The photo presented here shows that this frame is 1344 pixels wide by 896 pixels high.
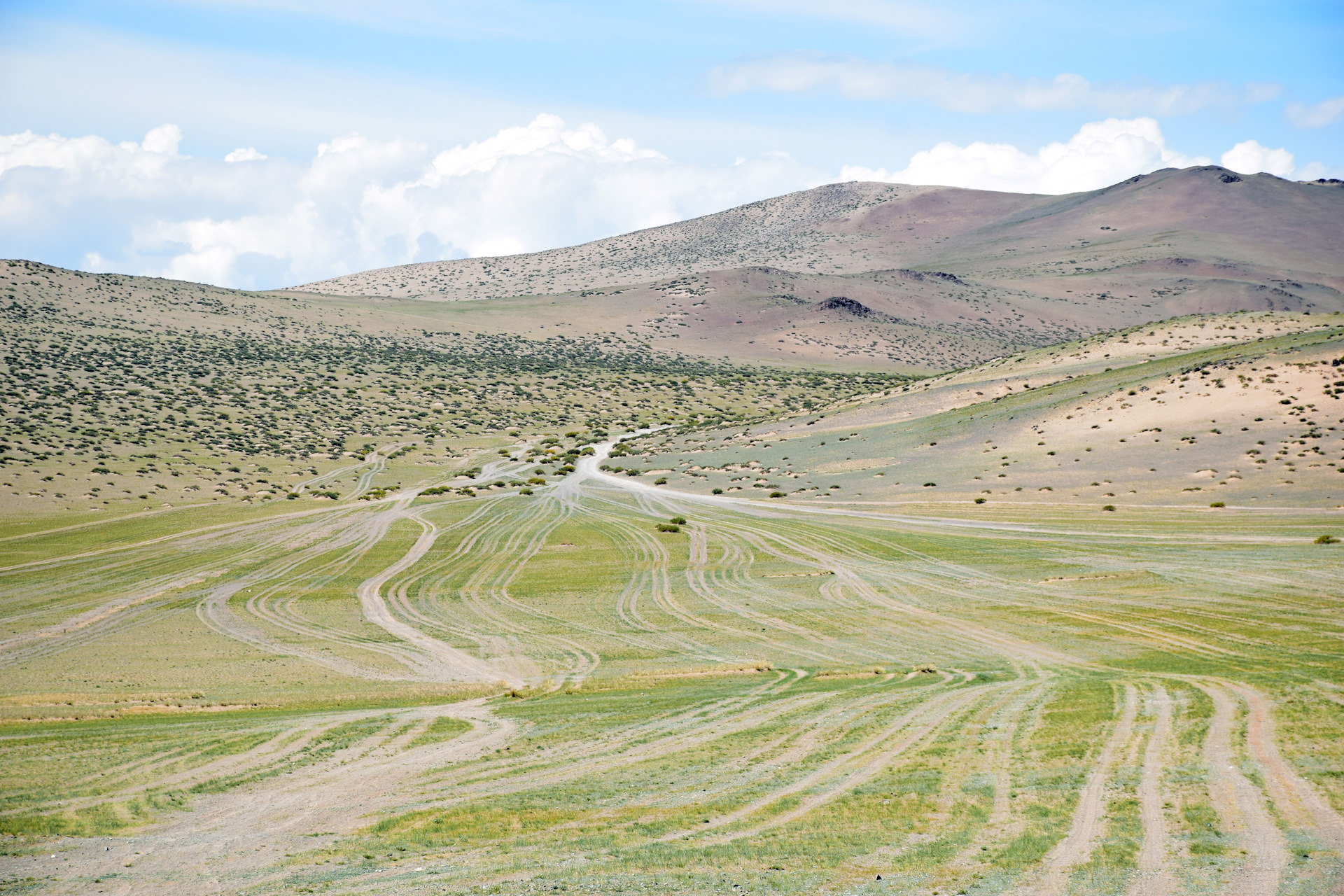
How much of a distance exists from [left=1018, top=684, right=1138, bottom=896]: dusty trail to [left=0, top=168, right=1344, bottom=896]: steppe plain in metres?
0.06

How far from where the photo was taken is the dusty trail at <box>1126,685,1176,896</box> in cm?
1109

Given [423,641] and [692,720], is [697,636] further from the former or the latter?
[692,720]

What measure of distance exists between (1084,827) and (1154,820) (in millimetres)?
881

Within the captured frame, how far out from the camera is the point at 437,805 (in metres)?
14.9

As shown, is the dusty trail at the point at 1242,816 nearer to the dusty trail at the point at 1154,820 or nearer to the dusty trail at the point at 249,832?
the dusty trail at the point at 1154,820

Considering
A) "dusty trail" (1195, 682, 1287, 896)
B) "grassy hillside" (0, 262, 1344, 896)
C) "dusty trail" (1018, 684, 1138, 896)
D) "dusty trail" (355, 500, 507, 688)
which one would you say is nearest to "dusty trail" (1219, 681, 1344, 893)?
"grassy hillside" (0, 262, 1344, 896)

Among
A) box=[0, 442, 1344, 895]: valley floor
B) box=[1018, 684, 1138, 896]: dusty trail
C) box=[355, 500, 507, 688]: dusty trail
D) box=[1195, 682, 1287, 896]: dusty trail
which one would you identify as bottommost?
box=[355, 500, 507, 688]: dusty trail

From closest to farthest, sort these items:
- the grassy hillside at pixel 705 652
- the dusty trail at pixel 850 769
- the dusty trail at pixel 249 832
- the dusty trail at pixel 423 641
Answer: the dusty trail at pixel 249 832 → the grassy hillside at pixel 705 652 → the dusty trail at pixel 850 769 → the dusty trail at pixel 423 641

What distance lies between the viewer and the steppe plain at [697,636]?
13.0 meters

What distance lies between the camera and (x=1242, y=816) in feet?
41.6

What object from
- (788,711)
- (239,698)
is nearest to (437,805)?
(788,711)

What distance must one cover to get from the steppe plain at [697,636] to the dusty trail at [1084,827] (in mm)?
64

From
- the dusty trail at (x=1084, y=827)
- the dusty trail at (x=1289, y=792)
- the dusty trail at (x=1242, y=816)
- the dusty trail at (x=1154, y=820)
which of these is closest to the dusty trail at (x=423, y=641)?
the dusty trail at (x=1084, y=827)

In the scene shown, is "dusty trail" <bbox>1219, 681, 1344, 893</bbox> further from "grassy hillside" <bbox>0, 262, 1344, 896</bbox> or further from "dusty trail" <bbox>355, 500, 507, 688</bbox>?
"dusty trail" <bbox>355, 500, 507, 688</bbox>
